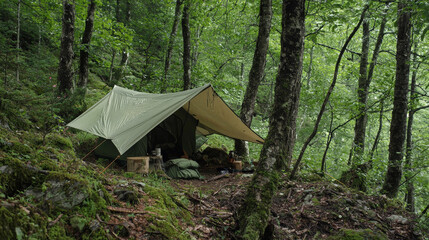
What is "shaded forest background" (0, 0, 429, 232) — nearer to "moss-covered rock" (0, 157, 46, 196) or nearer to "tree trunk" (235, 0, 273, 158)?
"tree trunk" (235, 0, 273, 158)

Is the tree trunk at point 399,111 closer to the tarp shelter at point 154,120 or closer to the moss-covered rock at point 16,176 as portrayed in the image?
the tarp shelter at point 154,120

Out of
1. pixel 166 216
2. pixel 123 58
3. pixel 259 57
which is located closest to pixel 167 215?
pixel 166 216

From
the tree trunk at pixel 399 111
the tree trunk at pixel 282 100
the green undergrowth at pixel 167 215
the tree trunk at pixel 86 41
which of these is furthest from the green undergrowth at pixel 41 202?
the tree trunk at pixel 86 41

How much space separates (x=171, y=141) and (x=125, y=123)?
2084 millimetres

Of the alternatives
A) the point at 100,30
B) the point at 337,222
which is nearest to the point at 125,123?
the point at 337,222

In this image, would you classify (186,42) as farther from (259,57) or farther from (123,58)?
(123,58)

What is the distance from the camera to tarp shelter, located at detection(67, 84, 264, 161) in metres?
4.88

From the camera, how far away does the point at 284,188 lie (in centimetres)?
471

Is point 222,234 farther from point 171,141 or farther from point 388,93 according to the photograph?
point 388,93

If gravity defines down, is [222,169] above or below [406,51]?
below

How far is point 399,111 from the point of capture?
487cm

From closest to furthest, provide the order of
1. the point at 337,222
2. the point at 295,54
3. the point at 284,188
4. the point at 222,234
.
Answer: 1. the point at 222,234
2. the point at 295,54
3. the point at 337,222
4. the point at 284,188

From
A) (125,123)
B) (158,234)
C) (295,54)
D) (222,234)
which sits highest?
(295,54)

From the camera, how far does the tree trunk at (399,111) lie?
484 cm
